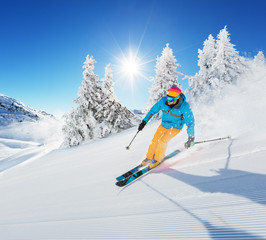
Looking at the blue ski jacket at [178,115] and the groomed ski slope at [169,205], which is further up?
the blue ski jacket at [178,115]

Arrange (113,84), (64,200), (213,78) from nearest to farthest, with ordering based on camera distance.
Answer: (64,200) < (213,78) < (113,84)

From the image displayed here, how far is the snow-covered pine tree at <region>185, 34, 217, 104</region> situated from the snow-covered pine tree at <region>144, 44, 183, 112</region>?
230cm

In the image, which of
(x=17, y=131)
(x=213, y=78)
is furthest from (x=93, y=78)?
(x=17, y=131)

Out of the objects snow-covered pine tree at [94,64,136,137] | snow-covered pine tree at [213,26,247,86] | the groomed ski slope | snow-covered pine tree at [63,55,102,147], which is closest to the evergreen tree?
snow-covered pine tree at [213,26,247,86]

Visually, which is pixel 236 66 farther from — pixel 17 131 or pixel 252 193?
pixel 17 131

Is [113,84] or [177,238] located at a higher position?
[113,84]

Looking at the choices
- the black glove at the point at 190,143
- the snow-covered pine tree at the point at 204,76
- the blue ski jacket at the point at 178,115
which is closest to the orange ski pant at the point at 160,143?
the blue ski jacket at the point at 178,115

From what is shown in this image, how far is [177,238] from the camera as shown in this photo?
5.33 ft

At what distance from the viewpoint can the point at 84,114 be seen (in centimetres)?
1842

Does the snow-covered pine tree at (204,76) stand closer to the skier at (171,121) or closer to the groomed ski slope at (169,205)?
the skier at (171,121)

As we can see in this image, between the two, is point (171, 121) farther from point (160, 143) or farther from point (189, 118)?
point (160, 143)

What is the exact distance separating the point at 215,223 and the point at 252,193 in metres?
0.77

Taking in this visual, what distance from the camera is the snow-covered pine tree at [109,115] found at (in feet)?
60.0

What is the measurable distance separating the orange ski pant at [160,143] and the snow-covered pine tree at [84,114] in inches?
563
